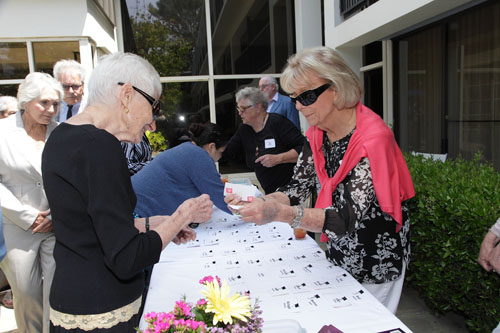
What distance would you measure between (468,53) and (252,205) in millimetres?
4786

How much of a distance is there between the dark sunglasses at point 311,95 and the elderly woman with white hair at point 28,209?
1843mm

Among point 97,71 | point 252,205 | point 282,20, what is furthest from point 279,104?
point 282,20

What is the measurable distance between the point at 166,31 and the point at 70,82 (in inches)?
239

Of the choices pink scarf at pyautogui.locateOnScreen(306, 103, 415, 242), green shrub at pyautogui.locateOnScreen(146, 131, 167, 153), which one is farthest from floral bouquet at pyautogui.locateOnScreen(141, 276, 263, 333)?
green shrub at pyautogui.locateOnScreen(146, 131, 167, 153)

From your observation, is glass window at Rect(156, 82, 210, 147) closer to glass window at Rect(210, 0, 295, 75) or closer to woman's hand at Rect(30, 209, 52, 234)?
→ glass window at Rect(210, 0, 295, 75)

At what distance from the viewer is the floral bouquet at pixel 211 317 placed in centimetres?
95

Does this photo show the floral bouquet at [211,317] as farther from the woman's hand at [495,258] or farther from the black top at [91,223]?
the woman's hand at [495,258]

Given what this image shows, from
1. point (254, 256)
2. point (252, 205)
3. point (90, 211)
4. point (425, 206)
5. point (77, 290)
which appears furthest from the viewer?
point (425, 206)

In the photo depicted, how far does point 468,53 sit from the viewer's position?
4918mm

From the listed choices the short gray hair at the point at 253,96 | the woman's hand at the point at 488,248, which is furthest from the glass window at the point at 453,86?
the woman's hand at the point at 488,248

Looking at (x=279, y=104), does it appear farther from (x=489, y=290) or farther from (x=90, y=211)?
(x=90, y=211)

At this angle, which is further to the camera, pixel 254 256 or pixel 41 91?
pixel 41 91

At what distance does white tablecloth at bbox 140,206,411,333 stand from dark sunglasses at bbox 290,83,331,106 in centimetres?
87

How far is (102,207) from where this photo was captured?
3.53 ft
